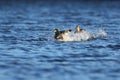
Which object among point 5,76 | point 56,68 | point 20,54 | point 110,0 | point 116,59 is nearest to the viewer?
point 5,76

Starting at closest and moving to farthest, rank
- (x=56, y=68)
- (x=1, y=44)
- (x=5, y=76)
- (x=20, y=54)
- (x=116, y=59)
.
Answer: (x=5, y=76) → (x=56, y=68) → (x=116, y=59) → (x=20, y=54) → (x=1, y=44)

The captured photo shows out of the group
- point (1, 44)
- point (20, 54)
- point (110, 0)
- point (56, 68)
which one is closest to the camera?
point (56, 68)

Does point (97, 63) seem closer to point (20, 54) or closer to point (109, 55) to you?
point (109, 55)

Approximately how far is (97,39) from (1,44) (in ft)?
20.6

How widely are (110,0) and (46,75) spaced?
332ft

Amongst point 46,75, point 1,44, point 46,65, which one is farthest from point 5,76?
point 1,44

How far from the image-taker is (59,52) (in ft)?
91.4

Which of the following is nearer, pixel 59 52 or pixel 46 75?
pixel 46 75

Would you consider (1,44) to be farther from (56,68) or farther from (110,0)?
(110,0)

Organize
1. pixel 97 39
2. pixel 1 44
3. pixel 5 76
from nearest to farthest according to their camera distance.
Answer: pixel 5 76 < pixel 1 44 < pixel 97 39

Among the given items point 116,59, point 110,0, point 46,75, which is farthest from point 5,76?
point 110,0

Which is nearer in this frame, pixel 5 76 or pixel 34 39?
pixel 5 76

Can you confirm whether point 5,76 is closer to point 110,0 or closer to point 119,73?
point 119,73

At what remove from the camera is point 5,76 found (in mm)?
20812
